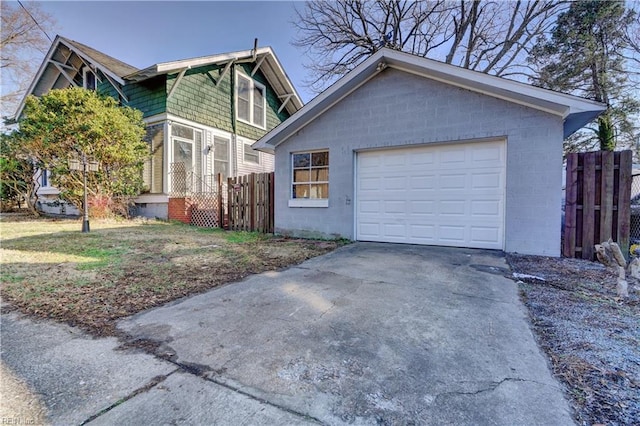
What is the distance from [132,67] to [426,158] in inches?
563

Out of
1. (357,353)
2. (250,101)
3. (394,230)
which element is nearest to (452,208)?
(394,230)

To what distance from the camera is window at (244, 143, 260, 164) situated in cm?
1430

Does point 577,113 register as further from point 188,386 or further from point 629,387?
point 188,386

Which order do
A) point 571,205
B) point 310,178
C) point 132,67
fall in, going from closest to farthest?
point 571,205 < point 310,178 < point 132,67

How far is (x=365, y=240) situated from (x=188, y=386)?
620 centimetres

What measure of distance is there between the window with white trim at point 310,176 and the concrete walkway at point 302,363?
4.90m

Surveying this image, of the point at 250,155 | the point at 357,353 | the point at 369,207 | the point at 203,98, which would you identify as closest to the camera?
the point at 357,353

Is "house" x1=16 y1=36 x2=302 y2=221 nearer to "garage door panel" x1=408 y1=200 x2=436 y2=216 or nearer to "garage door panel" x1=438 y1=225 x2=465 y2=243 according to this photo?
"garage door panel" x1=408 y1=200 x2=436 y2=216

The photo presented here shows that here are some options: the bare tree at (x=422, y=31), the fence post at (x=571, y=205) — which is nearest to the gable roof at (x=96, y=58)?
the bare tree at (x=422, y=31)

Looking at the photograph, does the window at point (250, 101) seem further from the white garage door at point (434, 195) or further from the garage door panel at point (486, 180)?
the garage door panel at point (486, 180)

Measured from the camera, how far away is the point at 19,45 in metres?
18.0

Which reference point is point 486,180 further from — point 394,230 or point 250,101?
point 250,101

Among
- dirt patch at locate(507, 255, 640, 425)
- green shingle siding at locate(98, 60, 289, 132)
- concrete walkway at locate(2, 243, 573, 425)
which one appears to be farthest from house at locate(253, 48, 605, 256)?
green shingle siding at locate(98, 60, 289, 132)

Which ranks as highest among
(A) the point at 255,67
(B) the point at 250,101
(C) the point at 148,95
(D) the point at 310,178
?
(A) the point at 255,67
